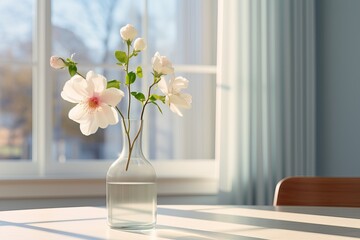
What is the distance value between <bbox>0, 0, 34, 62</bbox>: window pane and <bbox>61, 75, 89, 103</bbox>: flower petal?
6.55 feet

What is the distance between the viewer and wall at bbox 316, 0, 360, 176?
11.2 feet

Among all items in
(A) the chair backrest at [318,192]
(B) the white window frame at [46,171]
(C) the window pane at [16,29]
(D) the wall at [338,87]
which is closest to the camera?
(A) the chair backrest at [318,192]

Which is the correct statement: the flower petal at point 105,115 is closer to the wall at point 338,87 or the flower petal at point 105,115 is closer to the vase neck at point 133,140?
the vase neck at point 133,140

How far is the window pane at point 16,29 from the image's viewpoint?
3246 millimetres

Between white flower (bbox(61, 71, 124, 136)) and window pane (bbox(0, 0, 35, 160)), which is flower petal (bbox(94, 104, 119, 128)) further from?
window pane (bbox(0, 0, 35, 160))

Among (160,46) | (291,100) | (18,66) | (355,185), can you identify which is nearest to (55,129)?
(18,66)

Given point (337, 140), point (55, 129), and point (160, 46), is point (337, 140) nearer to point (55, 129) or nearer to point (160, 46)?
point (160, 46)

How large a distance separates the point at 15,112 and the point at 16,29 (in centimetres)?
39

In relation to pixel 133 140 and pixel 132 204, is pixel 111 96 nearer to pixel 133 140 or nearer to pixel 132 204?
pixel 133 140

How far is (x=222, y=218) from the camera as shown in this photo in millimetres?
1606

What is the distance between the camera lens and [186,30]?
11.5 ft

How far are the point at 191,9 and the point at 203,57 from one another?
0.25 m

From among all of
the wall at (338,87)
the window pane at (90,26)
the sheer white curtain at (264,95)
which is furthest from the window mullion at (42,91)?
the wall at (338,87)

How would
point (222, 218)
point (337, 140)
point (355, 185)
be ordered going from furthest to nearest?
point (337, 140) < point (355, 185) < point (222, 218)
